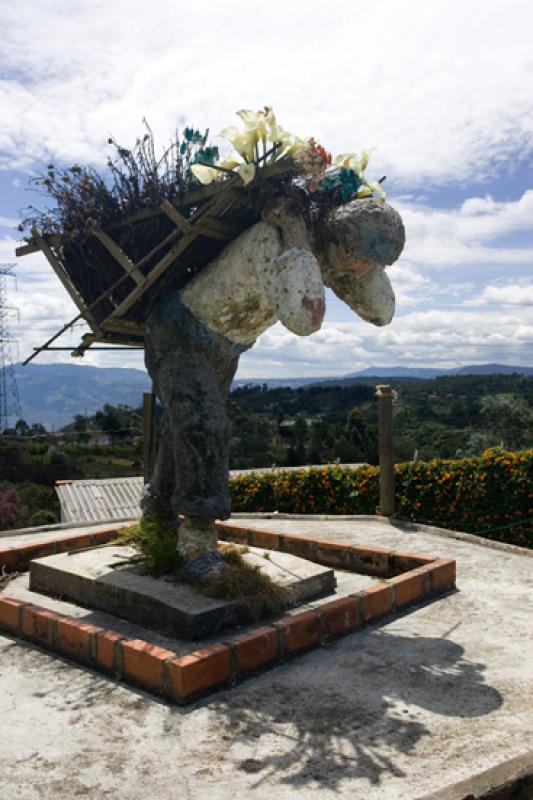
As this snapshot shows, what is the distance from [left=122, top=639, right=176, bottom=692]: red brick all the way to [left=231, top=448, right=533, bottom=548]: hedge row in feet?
14.7

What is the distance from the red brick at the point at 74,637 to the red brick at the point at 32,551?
5.86 ft

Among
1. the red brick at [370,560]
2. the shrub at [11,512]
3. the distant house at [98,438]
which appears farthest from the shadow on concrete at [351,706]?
the distant house at [98,438]

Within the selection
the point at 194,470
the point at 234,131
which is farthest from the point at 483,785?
the point at 234,131

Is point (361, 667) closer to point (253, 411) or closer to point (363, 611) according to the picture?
point (363, 611)

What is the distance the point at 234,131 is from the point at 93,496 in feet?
24.8

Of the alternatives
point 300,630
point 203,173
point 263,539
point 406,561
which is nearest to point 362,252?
point 203,173

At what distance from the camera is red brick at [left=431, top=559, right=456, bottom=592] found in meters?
4.88

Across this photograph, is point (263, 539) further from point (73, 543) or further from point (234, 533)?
point (73, 543)

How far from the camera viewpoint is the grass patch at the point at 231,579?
164 inches

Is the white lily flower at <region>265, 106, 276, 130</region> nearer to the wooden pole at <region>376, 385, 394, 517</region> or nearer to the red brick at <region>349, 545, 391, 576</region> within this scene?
the red brick at <region>349, 545, 391, 576</region>

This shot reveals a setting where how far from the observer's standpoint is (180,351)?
4.56 meters

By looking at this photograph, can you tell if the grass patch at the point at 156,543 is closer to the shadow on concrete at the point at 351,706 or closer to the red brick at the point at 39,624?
the red brick at the point at 39,624

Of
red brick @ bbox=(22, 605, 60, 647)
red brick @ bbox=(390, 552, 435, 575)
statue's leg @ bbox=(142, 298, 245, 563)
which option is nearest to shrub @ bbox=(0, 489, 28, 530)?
statue's leg @ bbox=(142, 298, 245, 563)

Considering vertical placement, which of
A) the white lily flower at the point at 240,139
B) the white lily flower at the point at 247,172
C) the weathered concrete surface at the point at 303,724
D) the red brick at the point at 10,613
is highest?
the white lily flower at the point at 240,139
